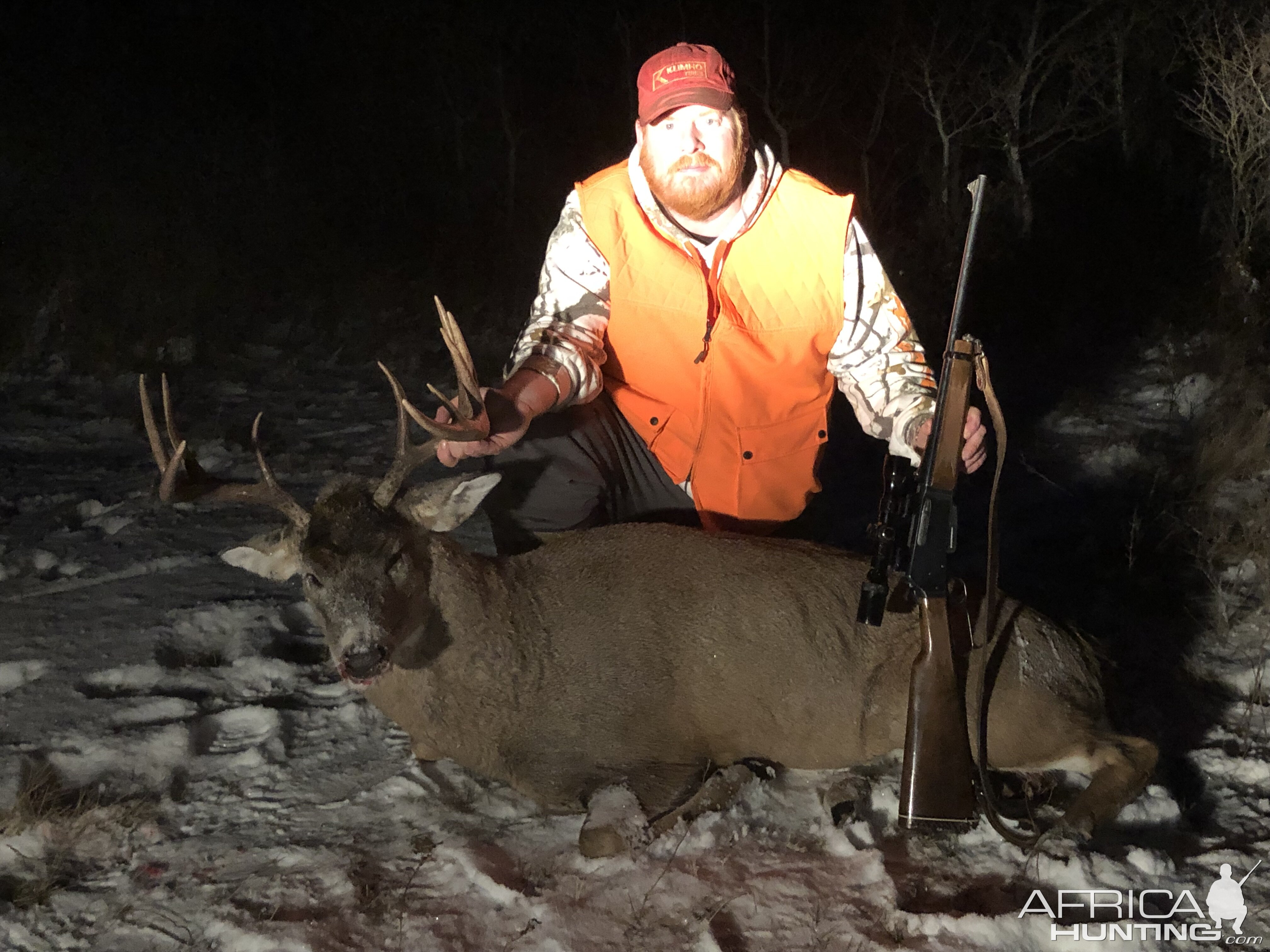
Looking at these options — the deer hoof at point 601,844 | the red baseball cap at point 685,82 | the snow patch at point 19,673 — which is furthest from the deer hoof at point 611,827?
the red baseball cap at point 685,82

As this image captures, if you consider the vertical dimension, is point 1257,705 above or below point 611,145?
below

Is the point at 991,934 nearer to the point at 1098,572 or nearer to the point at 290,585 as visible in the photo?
the point at 1098,572

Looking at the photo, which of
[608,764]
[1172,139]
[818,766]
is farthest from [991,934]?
[1172,139]

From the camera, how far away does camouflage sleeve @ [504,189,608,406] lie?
11.9ft

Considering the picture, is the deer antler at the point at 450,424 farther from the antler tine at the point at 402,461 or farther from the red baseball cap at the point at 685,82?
the red baseball cap at the point at 685,82

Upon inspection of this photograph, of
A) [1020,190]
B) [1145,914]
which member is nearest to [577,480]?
[1145,914]

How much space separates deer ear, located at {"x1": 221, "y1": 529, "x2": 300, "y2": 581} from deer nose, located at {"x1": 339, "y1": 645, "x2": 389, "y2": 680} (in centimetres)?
51

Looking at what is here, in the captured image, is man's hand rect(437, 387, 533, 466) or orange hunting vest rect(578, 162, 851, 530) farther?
orange hunting vest rect(578, 162, 851, 530)

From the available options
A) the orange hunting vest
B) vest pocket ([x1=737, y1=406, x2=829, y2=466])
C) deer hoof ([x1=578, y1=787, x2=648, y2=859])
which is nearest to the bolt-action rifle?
deer hoof ([x1=578, y1=787, x2=648, y2=859])

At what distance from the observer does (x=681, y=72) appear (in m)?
3.40

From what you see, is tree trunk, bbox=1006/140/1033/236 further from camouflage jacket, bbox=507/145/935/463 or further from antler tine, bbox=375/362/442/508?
antler tine, bbox=375/362/442/508

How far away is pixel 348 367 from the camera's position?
367 inches

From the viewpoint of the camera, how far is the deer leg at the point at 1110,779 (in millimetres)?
2688

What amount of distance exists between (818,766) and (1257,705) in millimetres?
1572
